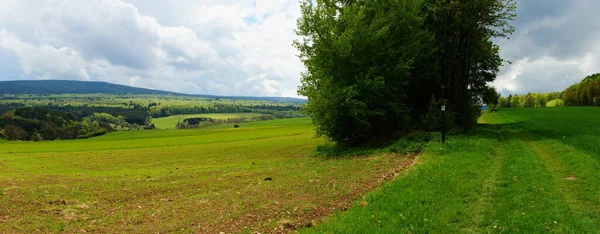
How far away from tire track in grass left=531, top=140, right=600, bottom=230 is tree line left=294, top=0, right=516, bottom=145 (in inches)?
391

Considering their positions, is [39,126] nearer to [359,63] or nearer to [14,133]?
[14,133]

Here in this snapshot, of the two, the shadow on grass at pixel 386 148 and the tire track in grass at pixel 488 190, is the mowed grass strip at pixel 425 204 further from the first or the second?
the shadow on grass at pixel 386 148

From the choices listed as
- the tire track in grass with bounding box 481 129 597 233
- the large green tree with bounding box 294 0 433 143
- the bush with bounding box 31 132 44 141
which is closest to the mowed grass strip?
the tire track in grass with bounding box 481 129 597 233

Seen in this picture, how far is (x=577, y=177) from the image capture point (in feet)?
48.8

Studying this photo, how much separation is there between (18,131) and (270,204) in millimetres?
135488

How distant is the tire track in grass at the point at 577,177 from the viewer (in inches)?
422

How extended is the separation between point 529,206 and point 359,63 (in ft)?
72.3

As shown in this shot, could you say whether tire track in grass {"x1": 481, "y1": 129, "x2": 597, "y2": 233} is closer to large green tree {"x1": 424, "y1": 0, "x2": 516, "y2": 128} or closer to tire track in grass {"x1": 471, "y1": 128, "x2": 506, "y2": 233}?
tire track in grass {"x1": 471, "y1": 128, "x2": 506, "y2": 233}

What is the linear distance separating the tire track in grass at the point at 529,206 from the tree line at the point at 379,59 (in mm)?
14905

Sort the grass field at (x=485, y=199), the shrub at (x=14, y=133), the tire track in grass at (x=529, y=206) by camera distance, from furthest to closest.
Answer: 1. the shrub at (x=14, y=133)
2. the grass field at (x=485, y=199)
3. the tire track in grass at (x=529, y=206)

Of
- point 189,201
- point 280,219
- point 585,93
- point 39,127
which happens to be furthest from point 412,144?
point 585,93

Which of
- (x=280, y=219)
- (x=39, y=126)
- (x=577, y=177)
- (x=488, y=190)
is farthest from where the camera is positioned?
(x=39, y=126)

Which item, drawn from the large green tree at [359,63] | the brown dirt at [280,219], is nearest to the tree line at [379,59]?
the large green tree at [359,63]

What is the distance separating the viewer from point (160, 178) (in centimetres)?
2189
